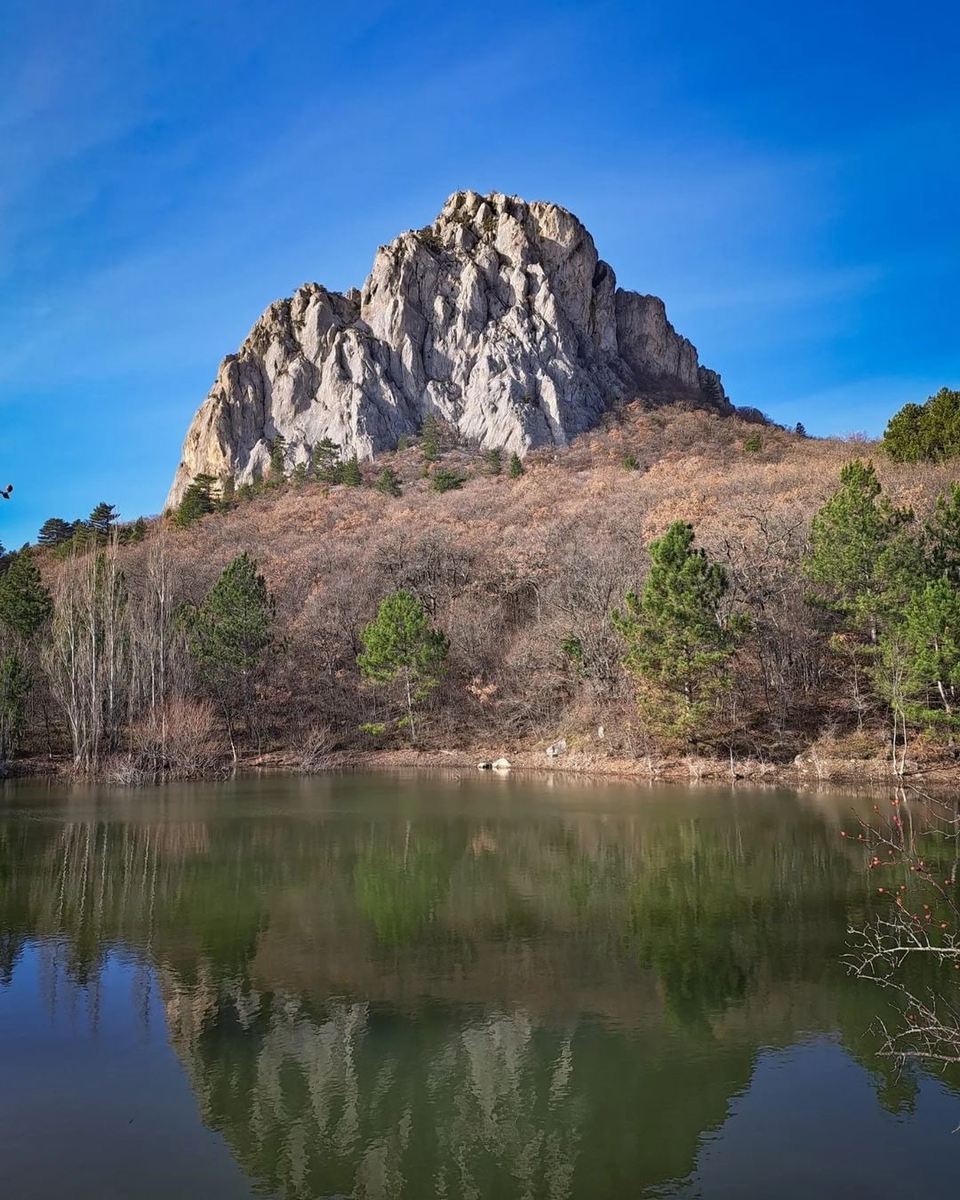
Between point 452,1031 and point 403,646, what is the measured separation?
130 feet

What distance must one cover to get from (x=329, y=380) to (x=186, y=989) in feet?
384

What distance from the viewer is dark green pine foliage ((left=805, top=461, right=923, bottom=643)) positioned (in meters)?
34.9

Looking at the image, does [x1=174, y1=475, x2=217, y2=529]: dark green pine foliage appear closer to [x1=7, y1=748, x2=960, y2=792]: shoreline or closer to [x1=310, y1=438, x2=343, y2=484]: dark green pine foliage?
[x1=310, y1=438, x2=343, y2=484]: dark green pine foliage

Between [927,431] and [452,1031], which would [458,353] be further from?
[452,1031]

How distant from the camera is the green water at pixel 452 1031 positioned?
7.41m

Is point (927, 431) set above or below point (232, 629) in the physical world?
above

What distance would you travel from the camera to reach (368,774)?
45219 mm

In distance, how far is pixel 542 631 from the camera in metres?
53.9

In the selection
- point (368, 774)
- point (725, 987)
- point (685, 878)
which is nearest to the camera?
point (725, 987)

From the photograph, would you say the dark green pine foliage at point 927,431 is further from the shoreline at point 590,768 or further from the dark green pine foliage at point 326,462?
the dark green pine foliage at point 326,462

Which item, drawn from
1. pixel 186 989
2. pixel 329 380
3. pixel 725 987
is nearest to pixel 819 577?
pixel 725 987

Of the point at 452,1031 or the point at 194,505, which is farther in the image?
the point at 194,505

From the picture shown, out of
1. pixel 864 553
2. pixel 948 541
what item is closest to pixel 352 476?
pixel 864 553

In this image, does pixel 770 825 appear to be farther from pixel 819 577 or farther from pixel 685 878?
pixel 819 577
